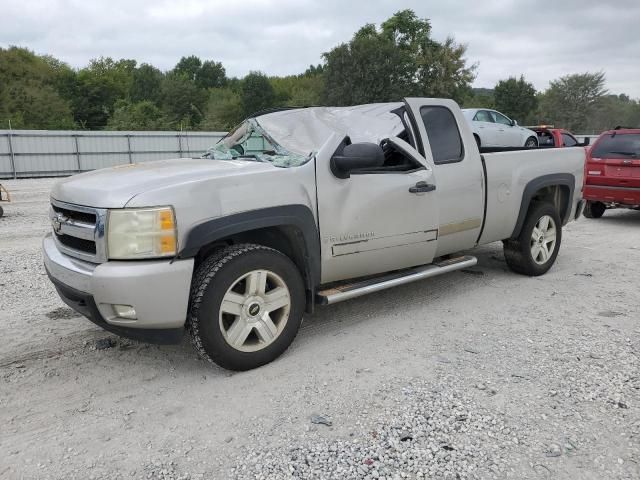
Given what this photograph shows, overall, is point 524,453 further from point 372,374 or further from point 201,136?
point 201,136

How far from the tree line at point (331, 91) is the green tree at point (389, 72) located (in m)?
0.09

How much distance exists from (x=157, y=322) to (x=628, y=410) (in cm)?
283

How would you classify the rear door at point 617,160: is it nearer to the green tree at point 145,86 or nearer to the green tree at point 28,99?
the green tree at point 28,99

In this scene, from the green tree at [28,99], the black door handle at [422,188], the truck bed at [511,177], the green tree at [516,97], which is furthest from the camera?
the green tree at [516,97]

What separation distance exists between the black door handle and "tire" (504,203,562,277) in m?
1.76

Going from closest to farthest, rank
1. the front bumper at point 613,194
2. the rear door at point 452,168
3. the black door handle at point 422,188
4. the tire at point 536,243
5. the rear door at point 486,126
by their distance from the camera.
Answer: the black door handle at point 422,188, the rear door at point 452,168, the tire at point 536,243, the front bumper at point 613,194, the rear door at point 486,126

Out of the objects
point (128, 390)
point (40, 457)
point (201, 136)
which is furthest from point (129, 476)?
point (201, 136)

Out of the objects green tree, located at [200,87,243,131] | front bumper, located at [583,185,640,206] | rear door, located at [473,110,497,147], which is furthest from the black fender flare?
green tree, located at [200,87,243,131]

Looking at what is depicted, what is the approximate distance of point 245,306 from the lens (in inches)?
129

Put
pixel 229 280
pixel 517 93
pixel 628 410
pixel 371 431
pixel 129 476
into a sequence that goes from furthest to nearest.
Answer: pixel 517 93, pixel 229 280, pixel 628 410, pixel 371 431, pixel 129 476

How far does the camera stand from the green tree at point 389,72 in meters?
46.4

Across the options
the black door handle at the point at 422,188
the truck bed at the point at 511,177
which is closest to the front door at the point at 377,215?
the black door handle at the point at 422,188

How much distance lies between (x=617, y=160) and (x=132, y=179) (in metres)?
9.21

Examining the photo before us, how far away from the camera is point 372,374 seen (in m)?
3.39
